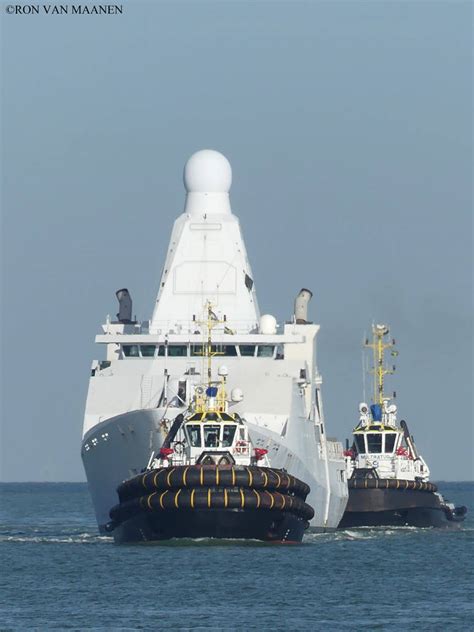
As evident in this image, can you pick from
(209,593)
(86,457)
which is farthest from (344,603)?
(86,457)

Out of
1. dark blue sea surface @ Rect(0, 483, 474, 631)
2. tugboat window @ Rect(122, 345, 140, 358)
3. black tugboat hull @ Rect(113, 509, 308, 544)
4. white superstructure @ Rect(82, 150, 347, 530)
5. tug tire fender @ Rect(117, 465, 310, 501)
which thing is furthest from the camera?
tugboat window @ Rect(122, 345, 140, 358)

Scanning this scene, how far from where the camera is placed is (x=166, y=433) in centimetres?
7619

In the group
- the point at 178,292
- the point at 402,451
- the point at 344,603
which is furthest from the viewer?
the point at 402,451

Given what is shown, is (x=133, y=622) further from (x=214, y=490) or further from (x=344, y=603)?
(x=214, y=490)

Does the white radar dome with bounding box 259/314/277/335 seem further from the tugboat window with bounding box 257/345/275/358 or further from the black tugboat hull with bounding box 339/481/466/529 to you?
the black tugboat hull with bounding box 339/481/466/529

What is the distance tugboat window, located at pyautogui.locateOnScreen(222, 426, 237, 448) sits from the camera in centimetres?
7144

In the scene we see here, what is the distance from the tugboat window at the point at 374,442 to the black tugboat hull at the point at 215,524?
2966cm

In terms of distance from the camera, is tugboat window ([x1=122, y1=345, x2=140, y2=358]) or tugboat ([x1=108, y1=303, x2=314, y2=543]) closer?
tugboat ([x1=108, y1=303, x2=314, y2=543])

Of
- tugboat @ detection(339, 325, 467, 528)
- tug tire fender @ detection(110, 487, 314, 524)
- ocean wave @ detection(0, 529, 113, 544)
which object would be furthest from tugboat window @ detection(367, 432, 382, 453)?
tug tire fender @ detection(110, 487, 314, 524)

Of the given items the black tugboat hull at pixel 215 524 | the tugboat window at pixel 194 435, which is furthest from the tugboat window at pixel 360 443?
the tugboat window at pixel 194 435

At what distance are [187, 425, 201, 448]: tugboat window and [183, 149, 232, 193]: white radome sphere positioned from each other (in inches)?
945

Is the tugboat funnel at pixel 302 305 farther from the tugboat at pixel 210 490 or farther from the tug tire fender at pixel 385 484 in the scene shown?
the tugboat at pixel 210 490

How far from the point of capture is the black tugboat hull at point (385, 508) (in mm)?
94069

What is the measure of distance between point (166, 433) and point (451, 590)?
679 inches
